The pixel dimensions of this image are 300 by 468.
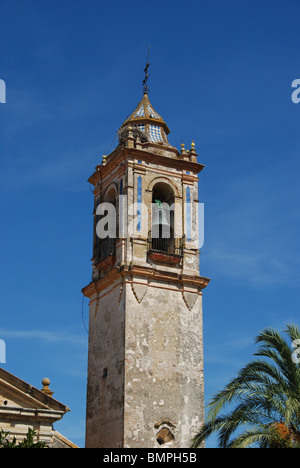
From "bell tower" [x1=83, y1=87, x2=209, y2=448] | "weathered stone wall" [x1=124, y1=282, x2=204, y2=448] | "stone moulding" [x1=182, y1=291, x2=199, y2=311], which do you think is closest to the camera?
"weathered stone wall" [x1=124, y1=282, x2=204, y2=448]

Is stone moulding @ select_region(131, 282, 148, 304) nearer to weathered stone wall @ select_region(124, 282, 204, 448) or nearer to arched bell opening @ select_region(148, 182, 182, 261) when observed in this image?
weathered stone wall @ select_region(124, 282, 204, 448)

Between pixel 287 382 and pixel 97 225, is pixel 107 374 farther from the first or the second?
pixel 287 382

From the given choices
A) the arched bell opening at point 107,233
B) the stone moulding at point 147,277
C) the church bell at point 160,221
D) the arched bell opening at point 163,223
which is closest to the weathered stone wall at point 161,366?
the stone moulding at point 147,277

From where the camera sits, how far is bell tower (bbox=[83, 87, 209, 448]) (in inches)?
1121

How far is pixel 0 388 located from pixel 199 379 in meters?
8.11

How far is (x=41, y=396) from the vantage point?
26094mm

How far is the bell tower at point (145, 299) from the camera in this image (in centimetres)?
2847

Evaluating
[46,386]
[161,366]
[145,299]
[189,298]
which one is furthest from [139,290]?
[46,386]

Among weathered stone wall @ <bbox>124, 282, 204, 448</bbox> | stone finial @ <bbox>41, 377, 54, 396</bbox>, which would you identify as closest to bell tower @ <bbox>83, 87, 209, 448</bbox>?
weathered stone wall @ <bbox>124, 282, 204, 448</bbox>

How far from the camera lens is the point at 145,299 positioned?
97.8 ft

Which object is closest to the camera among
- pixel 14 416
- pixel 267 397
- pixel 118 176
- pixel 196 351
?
pixel 267 397

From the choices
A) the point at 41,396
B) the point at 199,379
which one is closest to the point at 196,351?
the point at 199,379

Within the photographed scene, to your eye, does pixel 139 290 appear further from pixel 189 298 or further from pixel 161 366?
pixel 161 366

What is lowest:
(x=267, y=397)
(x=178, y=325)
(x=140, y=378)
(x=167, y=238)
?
(x=267, y=397)
